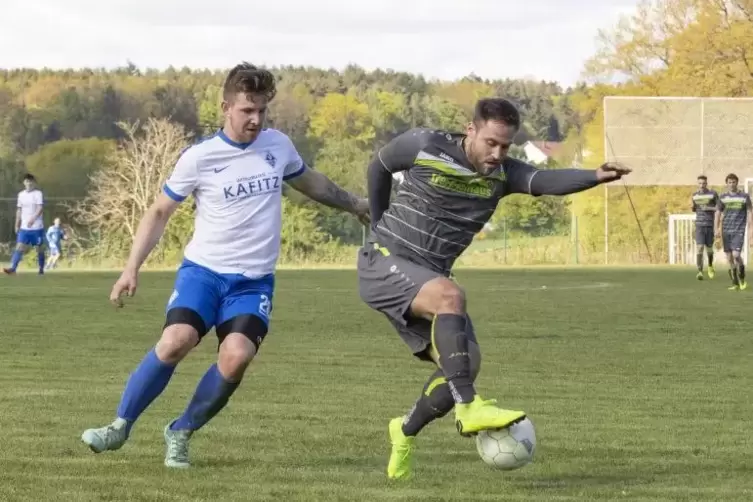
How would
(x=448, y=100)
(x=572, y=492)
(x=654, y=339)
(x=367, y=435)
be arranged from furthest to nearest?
(x=448, y=100), (x=654, y=339), (x=367, y=435), (x=572, y=492)

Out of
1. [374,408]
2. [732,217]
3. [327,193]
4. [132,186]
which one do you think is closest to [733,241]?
[732,217]

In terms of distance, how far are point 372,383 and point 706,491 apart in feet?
17.7

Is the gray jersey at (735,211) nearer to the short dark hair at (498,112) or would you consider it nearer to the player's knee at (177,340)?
the short dark hair at (498,112)

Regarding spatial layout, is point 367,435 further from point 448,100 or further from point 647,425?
point 448,100

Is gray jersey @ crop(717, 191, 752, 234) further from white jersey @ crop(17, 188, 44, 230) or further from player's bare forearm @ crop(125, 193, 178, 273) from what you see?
player's bare forearm @ crop(125, 193, 178, 273)

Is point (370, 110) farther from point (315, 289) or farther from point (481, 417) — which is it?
point (481, 417)

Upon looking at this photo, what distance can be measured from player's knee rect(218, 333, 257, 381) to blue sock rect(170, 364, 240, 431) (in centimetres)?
6

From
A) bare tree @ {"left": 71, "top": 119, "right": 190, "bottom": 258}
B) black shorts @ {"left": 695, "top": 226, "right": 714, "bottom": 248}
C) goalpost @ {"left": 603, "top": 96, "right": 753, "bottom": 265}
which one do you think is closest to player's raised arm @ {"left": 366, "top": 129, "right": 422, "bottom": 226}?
black shorts @ {"left": 695, "top": 226, "right": 714, "bottom": 248}

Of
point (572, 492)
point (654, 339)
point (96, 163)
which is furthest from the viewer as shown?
point (96, 163)

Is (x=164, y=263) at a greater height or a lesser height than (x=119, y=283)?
lesser

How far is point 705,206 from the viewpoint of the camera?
32125mm

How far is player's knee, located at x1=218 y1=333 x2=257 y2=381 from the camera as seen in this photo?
25.2 feet

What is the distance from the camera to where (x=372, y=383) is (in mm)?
12219

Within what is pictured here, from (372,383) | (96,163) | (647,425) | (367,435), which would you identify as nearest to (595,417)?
(647,425)
